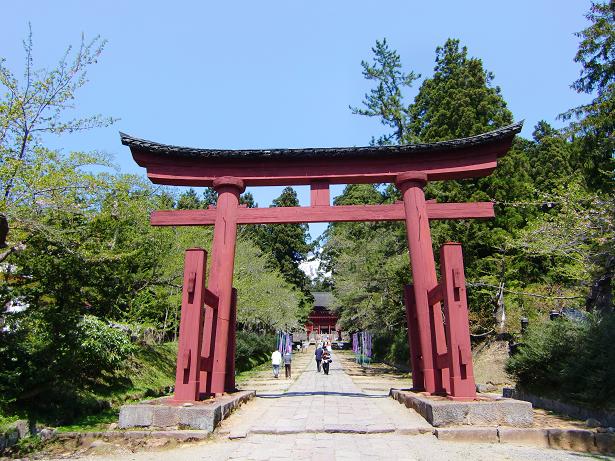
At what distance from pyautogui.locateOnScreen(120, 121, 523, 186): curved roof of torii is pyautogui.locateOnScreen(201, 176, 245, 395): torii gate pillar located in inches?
19.4

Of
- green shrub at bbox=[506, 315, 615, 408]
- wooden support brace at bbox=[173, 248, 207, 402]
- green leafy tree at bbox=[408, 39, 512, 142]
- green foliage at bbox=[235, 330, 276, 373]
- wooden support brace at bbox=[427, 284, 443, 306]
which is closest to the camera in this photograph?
wooden support brace at bbox=[173, 248, 207, 402]

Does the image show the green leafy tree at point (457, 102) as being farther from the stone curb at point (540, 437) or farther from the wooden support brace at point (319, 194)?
the stone curb at point (540, 437)

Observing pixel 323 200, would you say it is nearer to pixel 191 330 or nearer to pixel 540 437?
pixel 191 330

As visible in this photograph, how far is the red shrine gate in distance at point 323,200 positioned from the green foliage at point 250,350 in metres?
16.4

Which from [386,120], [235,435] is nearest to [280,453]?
[235,435]

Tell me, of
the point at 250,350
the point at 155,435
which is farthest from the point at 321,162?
the point at 250,350

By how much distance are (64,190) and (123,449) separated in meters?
5.31

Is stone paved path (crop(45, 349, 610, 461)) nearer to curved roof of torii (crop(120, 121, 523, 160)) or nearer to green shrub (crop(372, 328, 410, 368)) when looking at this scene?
curved roof of torii (crop(120, 121, 523, 160))

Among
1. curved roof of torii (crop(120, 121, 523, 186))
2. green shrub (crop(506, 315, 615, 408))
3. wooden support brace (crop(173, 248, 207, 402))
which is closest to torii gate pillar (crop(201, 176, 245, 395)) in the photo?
curved roof of torii (crop(120, 121, 523, 186))

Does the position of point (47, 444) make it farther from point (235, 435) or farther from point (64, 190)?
point (64, 190)

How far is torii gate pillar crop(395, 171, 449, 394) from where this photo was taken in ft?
30.4

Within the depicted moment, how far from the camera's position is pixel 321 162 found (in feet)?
35.2

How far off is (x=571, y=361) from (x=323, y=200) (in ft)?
20.6

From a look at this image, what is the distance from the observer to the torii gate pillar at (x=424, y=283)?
9.26 m
